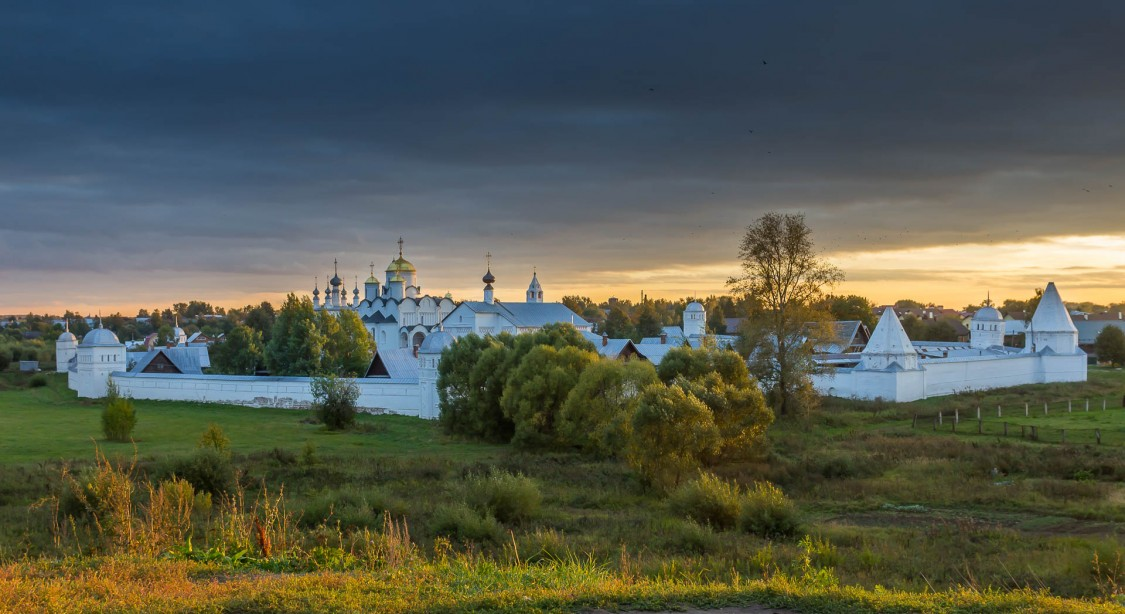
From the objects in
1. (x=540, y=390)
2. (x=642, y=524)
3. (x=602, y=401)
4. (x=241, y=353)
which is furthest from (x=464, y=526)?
(x=241, y=353)

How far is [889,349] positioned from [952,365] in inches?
203

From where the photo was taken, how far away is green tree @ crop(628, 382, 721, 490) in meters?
19.1

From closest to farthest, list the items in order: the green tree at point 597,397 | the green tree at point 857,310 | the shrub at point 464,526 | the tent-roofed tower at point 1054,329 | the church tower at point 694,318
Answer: the shrub at point 464,526 → the green tree at point 597,397 → the tent-roofed tower at point 1054,329 → the church tower at point 694,318 → the green tree at point 857,310

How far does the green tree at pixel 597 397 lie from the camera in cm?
2511

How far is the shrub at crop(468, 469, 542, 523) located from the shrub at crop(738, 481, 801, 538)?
11.2 feet

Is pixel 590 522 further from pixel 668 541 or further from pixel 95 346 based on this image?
pixel 95 346

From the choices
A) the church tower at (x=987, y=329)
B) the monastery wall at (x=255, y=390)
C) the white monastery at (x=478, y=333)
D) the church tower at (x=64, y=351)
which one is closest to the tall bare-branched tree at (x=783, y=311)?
the white monastery at (x=478, y=333)

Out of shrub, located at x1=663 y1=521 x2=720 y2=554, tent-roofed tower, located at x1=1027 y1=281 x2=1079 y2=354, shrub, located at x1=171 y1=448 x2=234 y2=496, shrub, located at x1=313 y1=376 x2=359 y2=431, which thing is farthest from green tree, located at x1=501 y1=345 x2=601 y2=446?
tent-roofed tower, located at x1=1027 y1=281 x2=1079 y2=354

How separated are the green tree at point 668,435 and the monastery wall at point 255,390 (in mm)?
17215

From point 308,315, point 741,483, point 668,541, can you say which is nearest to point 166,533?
point 668,541

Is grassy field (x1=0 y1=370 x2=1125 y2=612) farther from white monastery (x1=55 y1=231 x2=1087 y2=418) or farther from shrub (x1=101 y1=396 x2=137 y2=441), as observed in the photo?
white monastery (x1=55 y1=231 x2=1087 y2=418)

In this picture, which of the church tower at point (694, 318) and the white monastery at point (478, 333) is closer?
the white monastery at point (478, 333)

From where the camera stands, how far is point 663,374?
2656cm

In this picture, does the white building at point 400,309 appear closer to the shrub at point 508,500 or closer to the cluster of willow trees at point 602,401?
the cluster of willow trees at point 602,401
